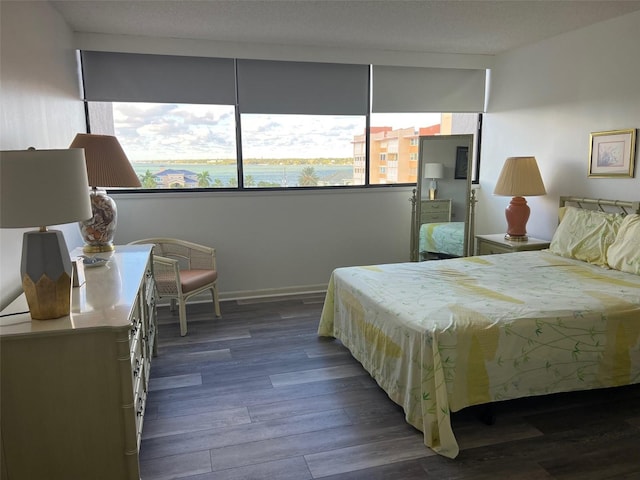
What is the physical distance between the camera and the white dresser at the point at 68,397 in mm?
1654

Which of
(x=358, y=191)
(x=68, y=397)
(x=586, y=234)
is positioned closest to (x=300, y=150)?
(x=358, y=191)

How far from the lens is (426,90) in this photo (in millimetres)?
4855

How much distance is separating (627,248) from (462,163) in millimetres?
2040

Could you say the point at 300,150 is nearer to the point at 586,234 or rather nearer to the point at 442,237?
the point at 442,237

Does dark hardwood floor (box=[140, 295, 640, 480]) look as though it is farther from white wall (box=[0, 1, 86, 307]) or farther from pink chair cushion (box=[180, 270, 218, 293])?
white wall (box=[0, 1, 86, 307])

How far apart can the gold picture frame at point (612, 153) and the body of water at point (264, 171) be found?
2.25 m

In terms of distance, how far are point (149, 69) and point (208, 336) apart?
244cm

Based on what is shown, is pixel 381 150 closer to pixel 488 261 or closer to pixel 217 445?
pixel 488 261

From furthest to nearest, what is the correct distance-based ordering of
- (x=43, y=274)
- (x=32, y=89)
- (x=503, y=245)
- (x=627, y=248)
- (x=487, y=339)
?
(x=503, y=245) < (x=627, y=248) < (x=32, y=89) < (x=487, y=339) < (x=43, y=274)

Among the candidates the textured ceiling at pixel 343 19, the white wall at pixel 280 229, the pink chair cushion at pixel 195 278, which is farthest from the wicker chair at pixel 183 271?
the textured ceiling at pixel 343 19

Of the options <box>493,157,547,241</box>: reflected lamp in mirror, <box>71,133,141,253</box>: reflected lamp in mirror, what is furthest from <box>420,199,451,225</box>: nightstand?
<box>71,133,141,253</box>: reflected lamp in mirror

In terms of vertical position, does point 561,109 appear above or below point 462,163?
above

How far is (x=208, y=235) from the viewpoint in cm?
444

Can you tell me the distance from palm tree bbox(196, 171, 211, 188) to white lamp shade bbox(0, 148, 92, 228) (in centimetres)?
268
